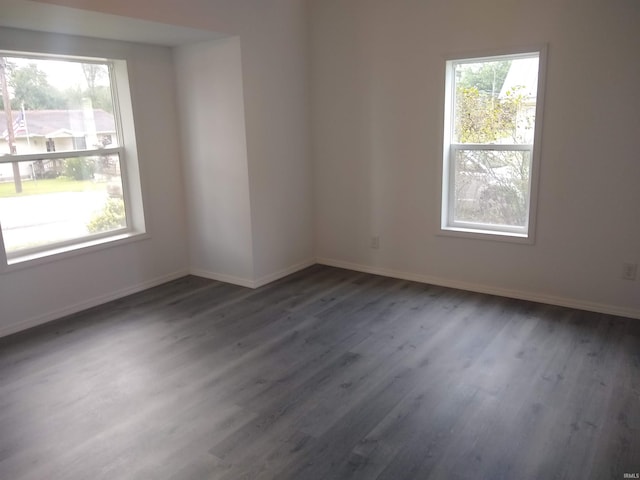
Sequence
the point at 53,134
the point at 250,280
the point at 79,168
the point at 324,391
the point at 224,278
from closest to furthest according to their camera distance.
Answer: the point at 324,391
the point at 53,134
the point at 79,168
the point at 250,280
the point at 224,278

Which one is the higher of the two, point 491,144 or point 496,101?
point 496,101

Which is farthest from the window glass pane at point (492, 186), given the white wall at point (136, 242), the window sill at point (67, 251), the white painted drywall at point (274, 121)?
the window sill at point (67, 251)

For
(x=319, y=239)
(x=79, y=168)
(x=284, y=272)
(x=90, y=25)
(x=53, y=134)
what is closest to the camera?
(x=90, y=25)

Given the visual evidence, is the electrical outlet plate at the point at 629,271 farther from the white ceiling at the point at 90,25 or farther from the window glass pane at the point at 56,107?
the window glass pane at the point at 56,107

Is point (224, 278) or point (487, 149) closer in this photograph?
point (487, 149)

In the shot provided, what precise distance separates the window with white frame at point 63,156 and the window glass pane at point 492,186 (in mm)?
2876

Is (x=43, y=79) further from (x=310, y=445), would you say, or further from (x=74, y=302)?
(x=310, y=445)

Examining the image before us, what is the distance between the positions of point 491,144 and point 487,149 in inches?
2.0

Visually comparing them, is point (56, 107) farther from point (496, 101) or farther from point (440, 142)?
point (496, 101)

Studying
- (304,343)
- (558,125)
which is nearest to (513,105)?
(558,125)

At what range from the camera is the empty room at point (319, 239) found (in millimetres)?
2375

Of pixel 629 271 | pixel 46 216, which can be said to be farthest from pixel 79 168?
pixel 629 271

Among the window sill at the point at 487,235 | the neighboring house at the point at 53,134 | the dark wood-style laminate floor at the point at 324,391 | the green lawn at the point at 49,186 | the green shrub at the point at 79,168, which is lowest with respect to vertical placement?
the dark wood-style laminate floor at the point at 324,391

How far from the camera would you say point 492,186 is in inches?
162
